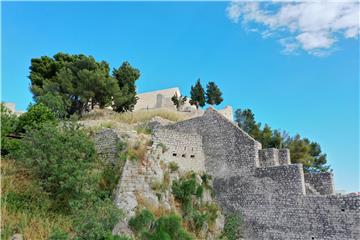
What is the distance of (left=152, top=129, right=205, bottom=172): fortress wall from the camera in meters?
13.0

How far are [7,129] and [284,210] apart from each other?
10563 mm

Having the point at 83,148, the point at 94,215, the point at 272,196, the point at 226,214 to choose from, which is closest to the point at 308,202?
the point at 272,196

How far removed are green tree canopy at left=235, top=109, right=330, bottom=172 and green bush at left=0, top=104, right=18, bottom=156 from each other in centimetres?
1319

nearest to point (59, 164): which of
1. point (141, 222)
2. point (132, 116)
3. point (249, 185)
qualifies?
point (141, 222)

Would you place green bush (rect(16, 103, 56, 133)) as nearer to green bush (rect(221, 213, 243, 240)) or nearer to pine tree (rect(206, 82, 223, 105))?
green bush (rect(221, 213, 243, 240))

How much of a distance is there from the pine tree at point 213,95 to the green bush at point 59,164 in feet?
61.6

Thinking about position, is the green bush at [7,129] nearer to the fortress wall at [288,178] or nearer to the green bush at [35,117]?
the green bush at [35,117]

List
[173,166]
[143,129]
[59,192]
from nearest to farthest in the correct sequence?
[59,192] → [173,166] → [143,129]

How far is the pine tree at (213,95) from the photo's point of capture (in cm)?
2830

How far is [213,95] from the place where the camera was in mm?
28297

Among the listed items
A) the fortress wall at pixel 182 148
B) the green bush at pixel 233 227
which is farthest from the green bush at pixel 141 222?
the green bush at pixel 233 227

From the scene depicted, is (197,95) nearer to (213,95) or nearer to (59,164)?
(213,95)

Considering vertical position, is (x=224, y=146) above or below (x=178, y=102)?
below

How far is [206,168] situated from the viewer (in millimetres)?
14203
